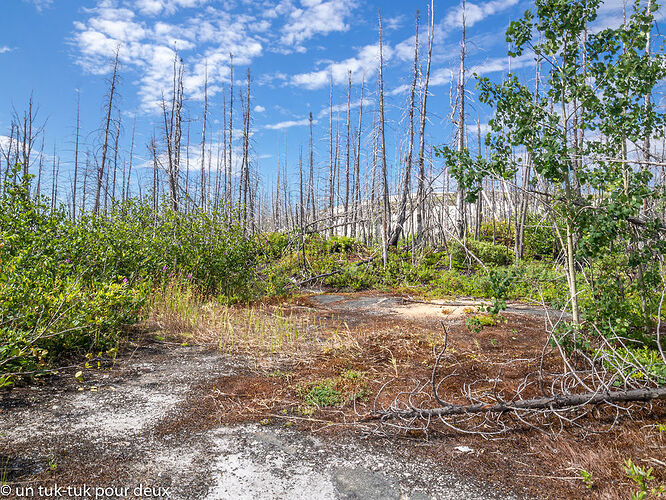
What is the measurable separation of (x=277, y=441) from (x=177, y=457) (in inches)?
24.6

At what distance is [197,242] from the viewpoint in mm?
8312

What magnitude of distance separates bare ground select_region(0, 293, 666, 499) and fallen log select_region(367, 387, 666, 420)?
0.43 feet

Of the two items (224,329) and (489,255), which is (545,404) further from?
(489,255)

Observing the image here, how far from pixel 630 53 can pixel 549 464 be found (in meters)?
3.42

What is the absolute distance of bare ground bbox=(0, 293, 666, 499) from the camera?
2262mm

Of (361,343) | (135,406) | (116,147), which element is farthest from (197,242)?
(116,147)

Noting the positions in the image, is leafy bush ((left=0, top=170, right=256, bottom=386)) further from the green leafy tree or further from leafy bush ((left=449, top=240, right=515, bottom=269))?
leafy bush ((left=449, top=240, right=515, bottom=269))

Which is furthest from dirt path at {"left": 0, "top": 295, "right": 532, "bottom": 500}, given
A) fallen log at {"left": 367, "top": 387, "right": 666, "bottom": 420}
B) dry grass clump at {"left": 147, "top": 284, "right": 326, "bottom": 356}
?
dry grass clump at {"left": 147, "top": 284, "right": 326, "bottom": 356}

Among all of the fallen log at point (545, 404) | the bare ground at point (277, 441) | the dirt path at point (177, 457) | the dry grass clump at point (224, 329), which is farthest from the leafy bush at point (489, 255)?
the dirt path at point (177, 457)

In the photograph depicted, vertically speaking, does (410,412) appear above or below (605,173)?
below

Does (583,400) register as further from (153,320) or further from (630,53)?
(153,320)

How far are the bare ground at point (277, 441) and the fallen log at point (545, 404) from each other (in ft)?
0.43

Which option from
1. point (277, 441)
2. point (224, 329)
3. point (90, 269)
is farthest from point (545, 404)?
point (90, 269)

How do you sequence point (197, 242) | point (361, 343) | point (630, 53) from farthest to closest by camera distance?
point (197, 242), point (361, 343), point (630, 53)
